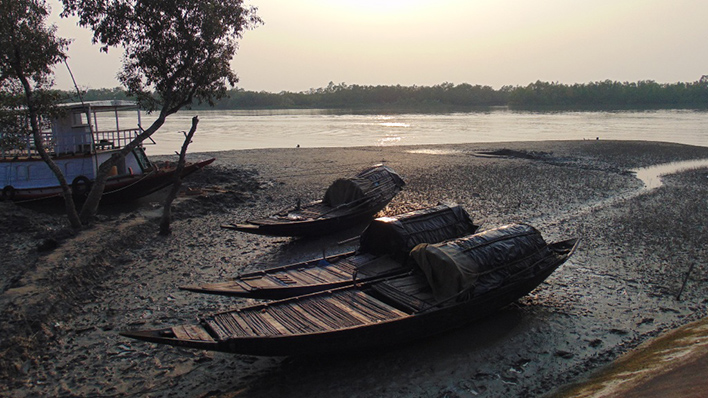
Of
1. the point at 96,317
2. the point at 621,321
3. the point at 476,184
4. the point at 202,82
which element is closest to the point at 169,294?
the point at 96,317

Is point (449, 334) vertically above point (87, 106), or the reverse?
point (87, 106)

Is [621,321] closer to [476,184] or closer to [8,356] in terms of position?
[8,356]

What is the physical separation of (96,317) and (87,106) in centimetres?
964

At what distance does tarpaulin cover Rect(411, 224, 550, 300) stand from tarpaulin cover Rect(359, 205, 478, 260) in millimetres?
1154

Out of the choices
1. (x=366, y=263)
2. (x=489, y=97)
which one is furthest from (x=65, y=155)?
(x=489, y=97)

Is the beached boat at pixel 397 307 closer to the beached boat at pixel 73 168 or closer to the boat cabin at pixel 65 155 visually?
the beached boat at pixel 73 168

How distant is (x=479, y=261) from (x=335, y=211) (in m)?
6.58

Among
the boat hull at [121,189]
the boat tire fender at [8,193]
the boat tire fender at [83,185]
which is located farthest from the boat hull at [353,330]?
the boat tire fender at [8,193]

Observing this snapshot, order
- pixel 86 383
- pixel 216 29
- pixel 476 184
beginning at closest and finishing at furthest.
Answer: pixel 86 383, pixel 216 29, pixel 476 184

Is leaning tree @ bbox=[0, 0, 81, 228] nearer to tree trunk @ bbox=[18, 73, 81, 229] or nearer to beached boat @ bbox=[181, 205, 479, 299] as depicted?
tree trunk @ bbox=[18, 73, 81, 229]

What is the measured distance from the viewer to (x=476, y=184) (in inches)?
867

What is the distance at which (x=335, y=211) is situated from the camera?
1438 cm

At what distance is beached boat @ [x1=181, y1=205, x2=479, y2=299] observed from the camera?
8617 millimetres

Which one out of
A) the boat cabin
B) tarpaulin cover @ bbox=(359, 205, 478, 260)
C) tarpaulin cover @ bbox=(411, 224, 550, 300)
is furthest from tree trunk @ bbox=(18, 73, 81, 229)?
tarpaulin cover @ bbox=(411, 224, 550, 300)
